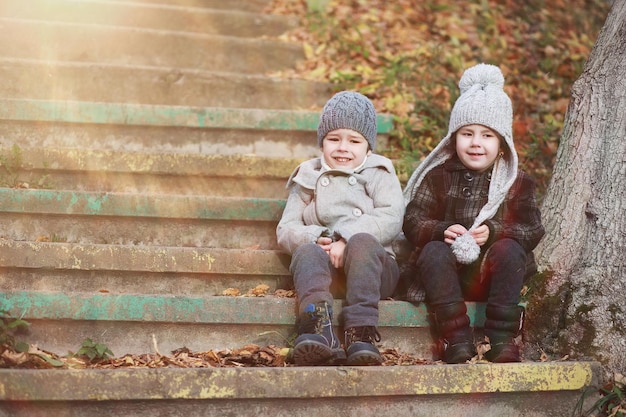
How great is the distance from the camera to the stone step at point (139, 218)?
4113 mm

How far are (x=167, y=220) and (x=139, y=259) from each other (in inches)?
19.4

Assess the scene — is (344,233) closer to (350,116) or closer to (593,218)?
(350,116)

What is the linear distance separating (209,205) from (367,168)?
881 millimetres

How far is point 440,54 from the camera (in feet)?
20.6

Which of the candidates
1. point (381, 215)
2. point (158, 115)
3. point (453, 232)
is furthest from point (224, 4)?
point (453, 232)

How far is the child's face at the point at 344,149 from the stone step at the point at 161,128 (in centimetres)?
109

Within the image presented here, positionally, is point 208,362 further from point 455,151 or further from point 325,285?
point 455,151

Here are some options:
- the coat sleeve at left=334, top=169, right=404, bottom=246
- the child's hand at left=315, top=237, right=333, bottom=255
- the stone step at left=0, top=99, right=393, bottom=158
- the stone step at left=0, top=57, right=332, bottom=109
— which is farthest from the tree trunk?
the stone step at left=0, top=57, right=332, bottom=109

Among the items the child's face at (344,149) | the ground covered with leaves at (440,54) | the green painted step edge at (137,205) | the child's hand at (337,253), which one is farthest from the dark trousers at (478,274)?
the ground covered with leaves at (440,54)

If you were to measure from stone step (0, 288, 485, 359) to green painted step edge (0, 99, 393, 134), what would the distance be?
1751 millimetres

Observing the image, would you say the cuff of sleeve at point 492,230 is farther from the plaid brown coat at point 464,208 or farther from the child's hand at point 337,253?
the child's hand at point 337,253

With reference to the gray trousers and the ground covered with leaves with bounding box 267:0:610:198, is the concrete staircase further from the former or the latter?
the ground covered with leaves with bounding box 267:0:610:198

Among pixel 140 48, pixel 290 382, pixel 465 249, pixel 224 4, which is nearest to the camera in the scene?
pixel 290 382

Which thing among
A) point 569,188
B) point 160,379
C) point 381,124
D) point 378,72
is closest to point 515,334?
point 569,188
